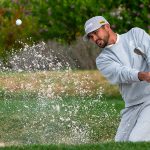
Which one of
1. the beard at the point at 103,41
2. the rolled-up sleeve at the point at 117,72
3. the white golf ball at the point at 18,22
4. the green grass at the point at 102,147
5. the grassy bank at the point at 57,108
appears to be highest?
the beard at the point at 103,41

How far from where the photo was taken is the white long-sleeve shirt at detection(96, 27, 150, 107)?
21.9ft

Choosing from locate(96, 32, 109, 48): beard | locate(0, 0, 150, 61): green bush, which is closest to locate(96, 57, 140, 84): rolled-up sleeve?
locate(96, 32, 109, 48): beard

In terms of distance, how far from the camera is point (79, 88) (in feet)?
47.1

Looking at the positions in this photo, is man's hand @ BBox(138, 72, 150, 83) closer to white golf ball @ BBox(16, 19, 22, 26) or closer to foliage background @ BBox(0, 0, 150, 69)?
foliage background @ BBox(0, 0, 150, 69)

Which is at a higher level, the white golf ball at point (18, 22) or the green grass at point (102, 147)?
the green grass at point (102, 147)

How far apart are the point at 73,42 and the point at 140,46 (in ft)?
39.8

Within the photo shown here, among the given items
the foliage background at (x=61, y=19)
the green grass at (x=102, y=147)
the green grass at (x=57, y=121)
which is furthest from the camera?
the foliage background at (x=61, y=19)

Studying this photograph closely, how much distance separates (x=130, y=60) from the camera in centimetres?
674

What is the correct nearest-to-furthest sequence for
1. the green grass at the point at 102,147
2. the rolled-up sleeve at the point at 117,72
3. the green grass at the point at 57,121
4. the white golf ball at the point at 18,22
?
the green grass at the point at 102,147, the rolled-up sleeve at the point at 117,72, the green grass at the point at 57,121, the white golf ball at the point at 18,22

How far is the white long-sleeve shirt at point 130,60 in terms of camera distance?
668cm

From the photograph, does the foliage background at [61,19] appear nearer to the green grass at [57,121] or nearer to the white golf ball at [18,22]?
the white golf ball at [18,22]

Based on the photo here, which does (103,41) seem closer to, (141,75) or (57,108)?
(141,75)

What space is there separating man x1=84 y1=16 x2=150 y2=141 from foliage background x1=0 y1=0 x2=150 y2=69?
10.7 metres

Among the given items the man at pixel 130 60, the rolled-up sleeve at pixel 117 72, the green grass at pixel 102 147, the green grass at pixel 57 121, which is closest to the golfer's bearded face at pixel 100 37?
the man at pixel 130 60
